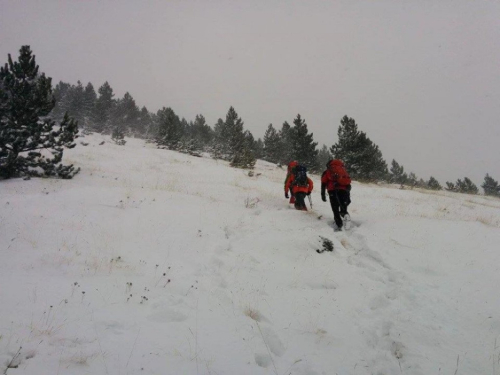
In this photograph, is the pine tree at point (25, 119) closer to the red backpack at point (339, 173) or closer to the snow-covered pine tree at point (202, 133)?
the red backpack at point (339, 173)

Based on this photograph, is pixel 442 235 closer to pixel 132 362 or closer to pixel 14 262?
pixel 132 362

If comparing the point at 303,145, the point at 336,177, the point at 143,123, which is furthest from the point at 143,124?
the point at 336,177

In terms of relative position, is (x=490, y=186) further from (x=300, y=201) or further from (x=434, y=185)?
(x=300, y=201)

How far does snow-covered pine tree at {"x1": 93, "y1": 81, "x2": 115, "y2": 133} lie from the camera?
178 ft

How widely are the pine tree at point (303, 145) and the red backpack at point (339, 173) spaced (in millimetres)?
28604

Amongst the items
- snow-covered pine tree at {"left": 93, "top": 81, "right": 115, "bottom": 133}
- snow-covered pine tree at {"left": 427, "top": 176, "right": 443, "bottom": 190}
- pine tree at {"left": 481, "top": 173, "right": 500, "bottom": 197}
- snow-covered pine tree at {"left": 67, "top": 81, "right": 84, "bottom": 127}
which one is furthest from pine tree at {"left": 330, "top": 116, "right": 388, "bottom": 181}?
snow-covered pine tree at {"left": 67, "top": 81, "right": 84, "bottom": 127}

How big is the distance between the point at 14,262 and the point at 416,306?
21.0 ft

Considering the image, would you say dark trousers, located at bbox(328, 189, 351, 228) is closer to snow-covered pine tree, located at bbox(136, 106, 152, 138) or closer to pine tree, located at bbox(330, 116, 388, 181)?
pine tree, located at bbox(330, 116, 388, 181)

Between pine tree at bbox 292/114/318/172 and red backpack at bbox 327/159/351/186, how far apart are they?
28604 millimetres

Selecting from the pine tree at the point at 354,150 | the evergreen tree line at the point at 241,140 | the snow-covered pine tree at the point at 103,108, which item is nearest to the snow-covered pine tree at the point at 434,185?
the evergreen tree line at the point at 241,140

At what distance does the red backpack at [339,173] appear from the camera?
758 centimetres

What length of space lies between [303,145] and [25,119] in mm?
30532

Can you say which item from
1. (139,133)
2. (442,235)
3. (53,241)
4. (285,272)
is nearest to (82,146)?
(53,241)

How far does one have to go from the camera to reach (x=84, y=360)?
8.64 ft
